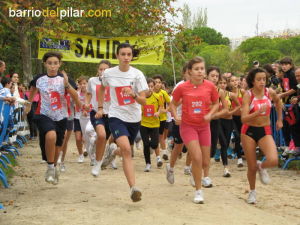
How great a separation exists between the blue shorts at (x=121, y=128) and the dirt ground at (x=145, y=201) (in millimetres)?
894

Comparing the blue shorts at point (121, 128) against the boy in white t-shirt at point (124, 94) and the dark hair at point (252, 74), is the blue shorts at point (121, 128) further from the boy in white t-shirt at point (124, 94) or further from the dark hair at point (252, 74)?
the dark hair at point (252, 74)

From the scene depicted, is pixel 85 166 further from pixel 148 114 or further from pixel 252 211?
pixel 252 211

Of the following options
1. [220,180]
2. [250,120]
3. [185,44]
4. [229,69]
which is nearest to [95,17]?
[185,44]

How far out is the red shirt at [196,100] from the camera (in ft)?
24.5

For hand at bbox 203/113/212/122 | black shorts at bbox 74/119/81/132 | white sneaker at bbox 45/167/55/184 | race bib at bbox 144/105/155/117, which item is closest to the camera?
hand at bbox 203/113/212/122

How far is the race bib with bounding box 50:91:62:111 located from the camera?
796 centimetres

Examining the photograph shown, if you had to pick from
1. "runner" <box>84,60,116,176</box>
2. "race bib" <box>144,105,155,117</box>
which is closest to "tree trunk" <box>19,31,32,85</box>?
"race bib" <box>144,105,155,117</box>

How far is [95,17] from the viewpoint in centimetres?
2056

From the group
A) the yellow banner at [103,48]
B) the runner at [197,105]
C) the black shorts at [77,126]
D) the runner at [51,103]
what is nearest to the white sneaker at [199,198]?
the runner at [197,105]

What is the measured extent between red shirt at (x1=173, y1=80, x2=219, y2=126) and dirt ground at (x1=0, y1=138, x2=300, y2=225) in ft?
3.63

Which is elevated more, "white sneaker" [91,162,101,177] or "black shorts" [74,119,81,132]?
"black shorts" [74,119,81,132]

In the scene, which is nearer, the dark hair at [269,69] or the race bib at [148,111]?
the race bib at [148,111]

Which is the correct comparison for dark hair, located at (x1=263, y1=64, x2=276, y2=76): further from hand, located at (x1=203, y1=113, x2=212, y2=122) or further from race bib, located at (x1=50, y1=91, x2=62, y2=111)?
race bib, located at (x1=50, y1=91, x2=62, y2=111)

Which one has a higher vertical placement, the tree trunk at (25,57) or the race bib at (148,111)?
the tree trunk at (25,57)
